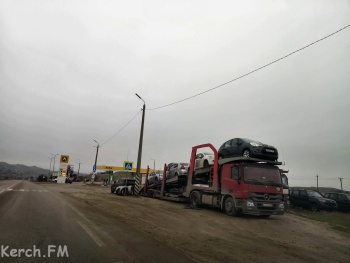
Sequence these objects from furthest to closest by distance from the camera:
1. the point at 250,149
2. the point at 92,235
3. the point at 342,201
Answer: the point at 342,201 < the point at 250,149 < the point at 92,235

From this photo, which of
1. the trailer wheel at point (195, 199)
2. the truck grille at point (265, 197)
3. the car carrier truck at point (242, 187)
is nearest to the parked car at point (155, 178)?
the trailer wheel at point (195, 199)

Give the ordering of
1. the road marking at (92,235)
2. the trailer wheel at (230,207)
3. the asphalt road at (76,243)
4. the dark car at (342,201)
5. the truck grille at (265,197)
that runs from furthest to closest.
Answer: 1. the dark car at (342,201)
2. the trailer wheel at (230,207)
3. the truck grille at (265,197)
4. the road marking at (92,235)
5. the asphalt road at (76,243)

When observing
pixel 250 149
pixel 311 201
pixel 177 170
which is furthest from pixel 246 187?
pixel 311 201

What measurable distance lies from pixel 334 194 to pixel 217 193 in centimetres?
1327

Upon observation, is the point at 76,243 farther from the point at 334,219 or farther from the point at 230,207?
the point at 334,219

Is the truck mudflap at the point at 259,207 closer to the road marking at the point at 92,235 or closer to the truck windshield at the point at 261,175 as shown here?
the truck windshield at the point at 261,175

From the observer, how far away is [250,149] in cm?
1390

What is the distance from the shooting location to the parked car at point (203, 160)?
16219mm

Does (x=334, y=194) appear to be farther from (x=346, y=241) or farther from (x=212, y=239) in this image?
(x=212, y=239)

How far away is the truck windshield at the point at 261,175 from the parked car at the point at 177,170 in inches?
250

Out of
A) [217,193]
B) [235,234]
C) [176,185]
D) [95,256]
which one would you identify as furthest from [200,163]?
[95,256]

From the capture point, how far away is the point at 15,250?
5367mm

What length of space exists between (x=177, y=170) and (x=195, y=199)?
3.16m

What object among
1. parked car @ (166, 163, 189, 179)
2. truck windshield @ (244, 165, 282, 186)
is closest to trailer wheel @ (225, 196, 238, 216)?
truck windshield @ (244, 165, 282, 186)
